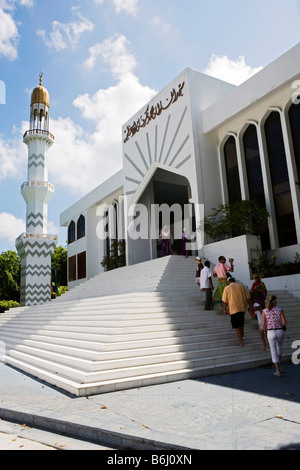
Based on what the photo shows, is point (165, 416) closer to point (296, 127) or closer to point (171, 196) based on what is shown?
point (296, 127)

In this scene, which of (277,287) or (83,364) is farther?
(277,287)

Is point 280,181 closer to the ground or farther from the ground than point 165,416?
farther from the ground

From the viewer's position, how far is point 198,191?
14.2 meters

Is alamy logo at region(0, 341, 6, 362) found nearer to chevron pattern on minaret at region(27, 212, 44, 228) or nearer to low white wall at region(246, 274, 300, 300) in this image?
low white wall at region(246, 274, 300, 300)

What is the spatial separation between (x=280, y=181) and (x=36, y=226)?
1615 centimetres

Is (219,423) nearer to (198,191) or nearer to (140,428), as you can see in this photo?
(140,428)

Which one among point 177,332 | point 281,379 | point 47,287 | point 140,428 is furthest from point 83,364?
point 47,287

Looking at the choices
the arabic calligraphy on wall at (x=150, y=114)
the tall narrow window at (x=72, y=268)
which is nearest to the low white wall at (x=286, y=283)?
the arabic calligraphy on wall at (x=150, y=114)

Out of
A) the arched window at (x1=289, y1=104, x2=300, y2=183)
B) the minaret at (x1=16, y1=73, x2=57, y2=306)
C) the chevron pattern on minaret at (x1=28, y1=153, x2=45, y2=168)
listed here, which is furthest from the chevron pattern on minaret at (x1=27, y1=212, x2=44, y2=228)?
the arched window at (x1=289, y1=104, x2=300, y2=183)

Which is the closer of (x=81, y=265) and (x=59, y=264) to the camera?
(x=81, y=265)

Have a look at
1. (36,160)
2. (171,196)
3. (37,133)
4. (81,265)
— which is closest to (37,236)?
(81,265)

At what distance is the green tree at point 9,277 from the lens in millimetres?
38094

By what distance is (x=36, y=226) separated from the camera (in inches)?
910

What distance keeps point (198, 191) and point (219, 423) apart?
11397 millimetres
